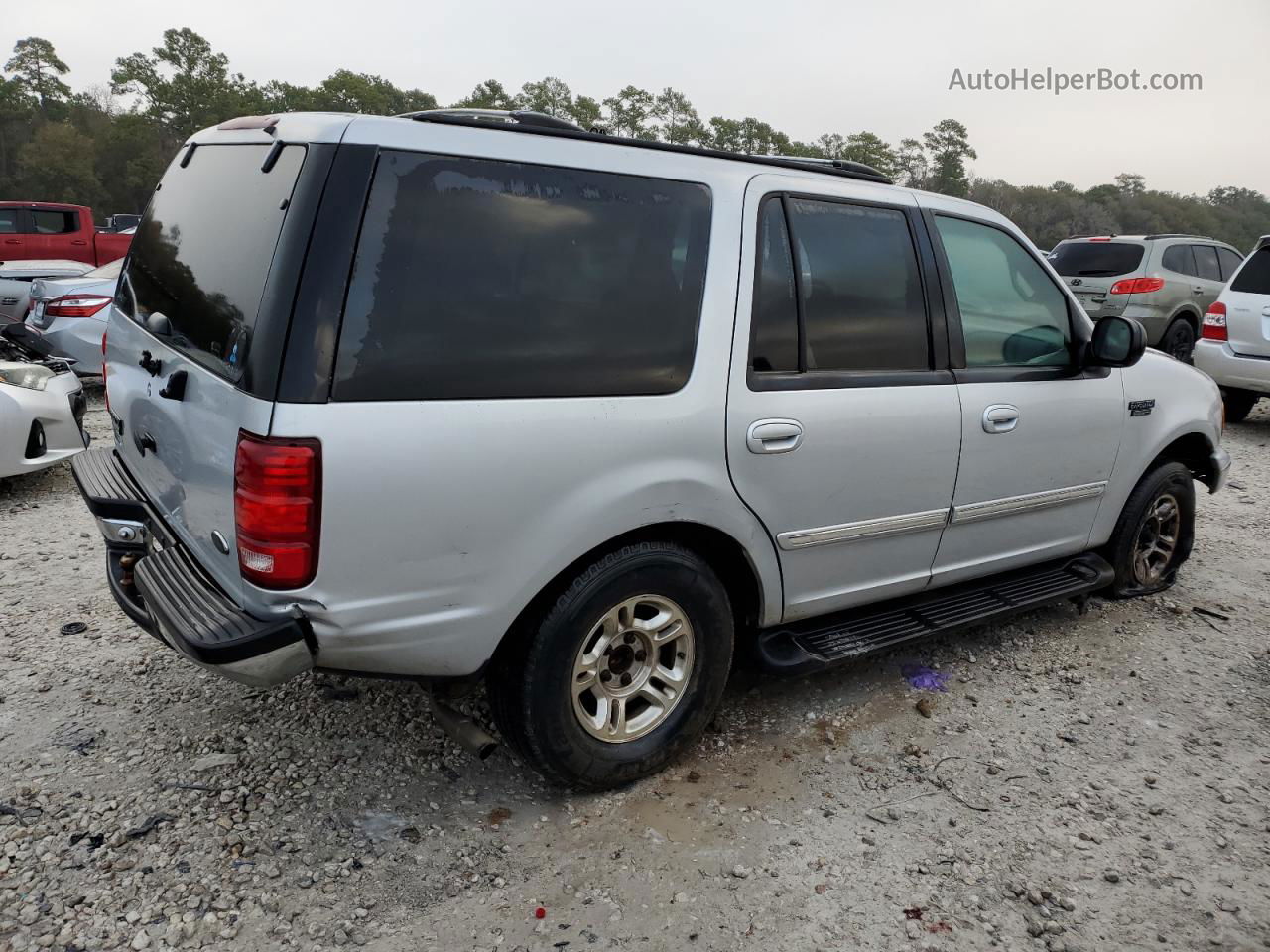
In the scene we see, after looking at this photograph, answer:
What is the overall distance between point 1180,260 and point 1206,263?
761 millimetres

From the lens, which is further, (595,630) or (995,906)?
(595,630)

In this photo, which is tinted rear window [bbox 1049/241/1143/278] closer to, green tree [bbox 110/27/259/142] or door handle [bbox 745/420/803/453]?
door handle [bbox 745/420/803/453]

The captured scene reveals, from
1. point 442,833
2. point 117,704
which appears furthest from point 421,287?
A: point 117,704

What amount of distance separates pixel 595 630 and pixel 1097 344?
2.46 metres

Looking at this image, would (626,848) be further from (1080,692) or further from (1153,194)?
(1153,194)

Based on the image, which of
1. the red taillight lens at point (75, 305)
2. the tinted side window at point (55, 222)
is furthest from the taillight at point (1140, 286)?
the tinted side window at point (55, 222)

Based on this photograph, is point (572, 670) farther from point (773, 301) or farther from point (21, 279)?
point (21, 279)

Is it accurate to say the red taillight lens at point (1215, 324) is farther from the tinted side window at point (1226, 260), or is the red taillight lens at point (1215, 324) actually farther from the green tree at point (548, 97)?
the green tree at point (548, 97)

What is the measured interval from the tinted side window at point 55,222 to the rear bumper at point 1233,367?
58.9 ft

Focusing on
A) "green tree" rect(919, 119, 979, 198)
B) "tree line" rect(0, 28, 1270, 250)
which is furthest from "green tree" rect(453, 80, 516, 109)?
"green tree" rect(919, 119, 979, 198)

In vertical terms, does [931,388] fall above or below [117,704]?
above

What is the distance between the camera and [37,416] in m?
5.55

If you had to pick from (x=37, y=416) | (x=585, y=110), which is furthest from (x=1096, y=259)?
(x=585, y=110)

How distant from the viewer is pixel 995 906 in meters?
2.45
